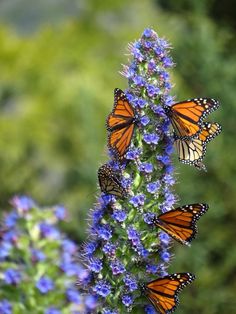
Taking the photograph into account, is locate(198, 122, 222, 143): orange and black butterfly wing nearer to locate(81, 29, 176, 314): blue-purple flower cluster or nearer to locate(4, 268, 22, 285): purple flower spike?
locate(81, 29, 176, 314): blue-purple flower cluster

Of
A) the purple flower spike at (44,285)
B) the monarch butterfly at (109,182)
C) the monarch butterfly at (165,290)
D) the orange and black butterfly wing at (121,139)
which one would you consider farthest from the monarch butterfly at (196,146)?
the purple flower spike at (44,285)

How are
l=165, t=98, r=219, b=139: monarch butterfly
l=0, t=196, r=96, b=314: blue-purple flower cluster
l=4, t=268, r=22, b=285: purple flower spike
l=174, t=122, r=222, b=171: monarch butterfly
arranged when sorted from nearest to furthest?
l=165, t=98, r=219, b=139: monarch butterfly, l=174, t=122, r=222, b=171: monarch butterfly, l=4, t=268, r=22, b=285: purple flower spike, l=0, t=196, r=96, b=314: blue-purple flower cluster

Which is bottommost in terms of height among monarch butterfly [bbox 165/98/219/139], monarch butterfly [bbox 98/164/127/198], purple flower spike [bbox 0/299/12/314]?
monarch butterfly [bbox 98/164/127/198]

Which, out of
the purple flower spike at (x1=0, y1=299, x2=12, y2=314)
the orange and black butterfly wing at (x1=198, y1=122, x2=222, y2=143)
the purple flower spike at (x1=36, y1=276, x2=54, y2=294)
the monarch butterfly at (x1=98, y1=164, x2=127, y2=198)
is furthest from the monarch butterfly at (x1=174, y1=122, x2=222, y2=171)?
the purple flower spike at (x1=36, y1=276, x2=54, y2=294)

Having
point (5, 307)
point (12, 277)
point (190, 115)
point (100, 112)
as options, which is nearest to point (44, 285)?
point (12, 277)

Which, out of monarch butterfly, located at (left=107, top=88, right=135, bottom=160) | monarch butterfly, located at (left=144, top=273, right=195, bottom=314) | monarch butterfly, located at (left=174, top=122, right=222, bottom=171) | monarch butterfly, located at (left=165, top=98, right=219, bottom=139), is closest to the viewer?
monarch butterfly, located at (left=144, top=273, right=195, bottom=314)

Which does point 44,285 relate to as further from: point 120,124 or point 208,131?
point 120,124
